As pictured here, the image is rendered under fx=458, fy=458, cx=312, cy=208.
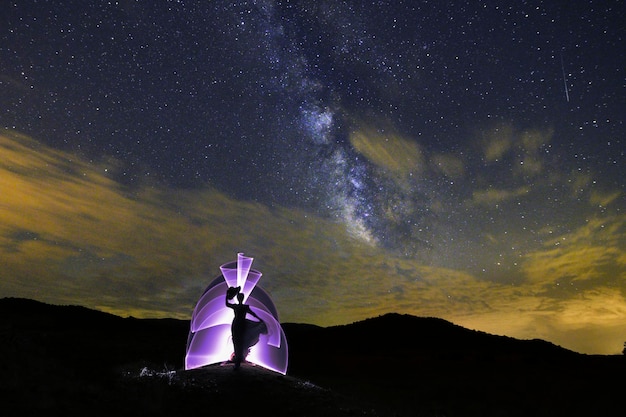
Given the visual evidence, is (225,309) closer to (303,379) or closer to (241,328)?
(241,328)

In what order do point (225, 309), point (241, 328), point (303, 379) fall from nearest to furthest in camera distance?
1. point (241, 328)
2. point (225, 309)
3. point (303, 379)

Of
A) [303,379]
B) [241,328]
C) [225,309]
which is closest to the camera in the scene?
[241,328]

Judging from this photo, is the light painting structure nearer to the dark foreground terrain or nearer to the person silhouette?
the person silhouette

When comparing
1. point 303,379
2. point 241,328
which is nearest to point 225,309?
point 241,328

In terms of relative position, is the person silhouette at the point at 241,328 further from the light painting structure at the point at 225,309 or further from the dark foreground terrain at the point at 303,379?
the light painting structure at the point at 225,309

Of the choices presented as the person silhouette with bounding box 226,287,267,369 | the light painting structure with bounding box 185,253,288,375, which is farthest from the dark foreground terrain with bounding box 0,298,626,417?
the light painting structure with bounding box 185,253,288,375

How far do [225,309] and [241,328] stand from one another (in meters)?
3.05

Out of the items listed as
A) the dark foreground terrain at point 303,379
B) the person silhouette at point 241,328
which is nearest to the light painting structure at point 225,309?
the person silhouette at point 241,328

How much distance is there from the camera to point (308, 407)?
8195 mm

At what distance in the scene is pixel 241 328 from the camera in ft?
36.3

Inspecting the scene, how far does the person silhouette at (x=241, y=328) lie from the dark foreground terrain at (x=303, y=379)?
0.47m

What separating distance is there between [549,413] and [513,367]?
1129cm

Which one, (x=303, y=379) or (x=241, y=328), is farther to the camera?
(x=303, y=379)

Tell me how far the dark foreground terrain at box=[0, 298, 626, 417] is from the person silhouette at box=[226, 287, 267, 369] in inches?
18.7
